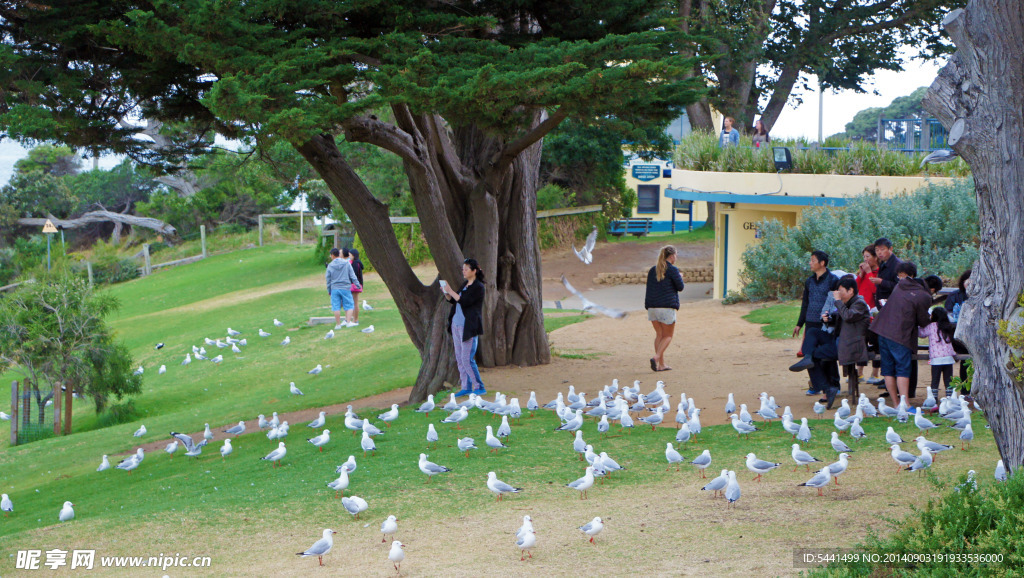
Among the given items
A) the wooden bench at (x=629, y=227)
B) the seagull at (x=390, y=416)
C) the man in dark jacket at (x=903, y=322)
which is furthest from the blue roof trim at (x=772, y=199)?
the seagull at (x=390, y=416)

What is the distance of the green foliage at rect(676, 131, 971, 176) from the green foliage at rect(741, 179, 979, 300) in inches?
72.7

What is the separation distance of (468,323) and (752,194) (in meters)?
14.4

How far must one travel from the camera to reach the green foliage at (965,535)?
5188mm

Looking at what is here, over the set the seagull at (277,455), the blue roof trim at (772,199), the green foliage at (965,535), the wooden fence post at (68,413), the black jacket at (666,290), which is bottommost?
the wooden fence post at (68,413)

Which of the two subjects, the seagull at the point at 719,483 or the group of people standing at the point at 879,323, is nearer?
the seagull at the point at 719,483

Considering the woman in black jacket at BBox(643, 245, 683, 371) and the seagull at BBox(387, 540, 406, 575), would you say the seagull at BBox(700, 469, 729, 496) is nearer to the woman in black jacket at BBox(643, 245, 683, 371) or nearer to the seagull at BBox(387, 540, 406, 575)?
the seagull at BBox(387, 540, 406, 575)

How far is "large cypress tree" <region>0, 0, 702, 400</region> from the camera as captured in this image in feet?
34.8

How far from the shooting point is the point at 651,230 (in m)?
46.2

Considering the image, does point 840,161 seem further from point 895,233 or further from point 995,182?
point 995,182

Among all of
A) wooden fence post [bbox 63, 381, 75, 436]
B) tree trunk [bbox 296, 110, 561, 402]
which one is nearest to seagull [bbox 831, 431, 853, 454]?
tree trunk [bbox 296, 110, 561, 402]

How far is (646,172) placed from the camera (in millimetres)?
46812

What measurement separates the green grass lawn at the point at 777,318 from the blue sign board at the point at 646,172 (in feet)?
78.9

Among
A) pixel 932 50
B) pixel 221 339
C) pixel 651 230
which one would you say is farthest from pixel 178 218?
pixel 932 50

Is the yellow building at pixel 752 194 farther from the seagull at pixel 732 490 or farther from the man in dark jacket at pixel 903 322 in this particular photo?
the seagull at pixel 732 490
